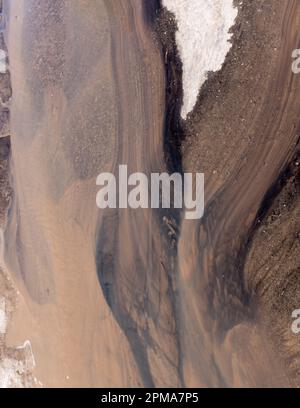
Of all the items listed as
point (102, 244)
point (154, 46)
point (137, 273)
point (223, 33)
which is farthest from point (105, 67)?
point (137, 273)

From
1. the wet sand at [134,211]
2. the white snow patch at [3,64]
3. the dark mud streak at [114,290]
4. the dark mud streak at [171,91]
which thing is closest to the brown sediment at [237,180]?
the wet sand at [134,211]

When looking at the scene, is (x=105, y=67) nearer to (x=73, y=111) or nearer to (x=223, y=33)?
(x=73, y=111)

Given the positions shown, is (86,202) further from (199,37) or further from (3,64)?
(199,37)

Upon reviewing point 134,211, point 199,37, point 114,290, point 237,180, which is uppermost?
point 199,37

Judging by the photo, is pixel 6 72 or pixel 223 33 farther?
pixel 6 72

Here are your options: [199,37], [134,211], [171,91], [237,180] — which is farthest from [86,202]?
[199,37]

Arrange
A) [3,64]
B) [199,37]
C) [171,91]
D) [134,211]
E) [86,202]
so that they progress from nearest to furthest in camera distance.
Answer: [199,37] → [171,91] → [134,211] → [86,202] → [3,64]

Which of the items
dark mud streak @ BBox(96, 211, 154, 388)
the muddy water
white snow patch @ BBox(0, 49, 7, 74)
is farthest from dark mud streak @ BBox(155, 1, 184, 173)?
white snow patch @ BBox(0, 49, 7, 74)
